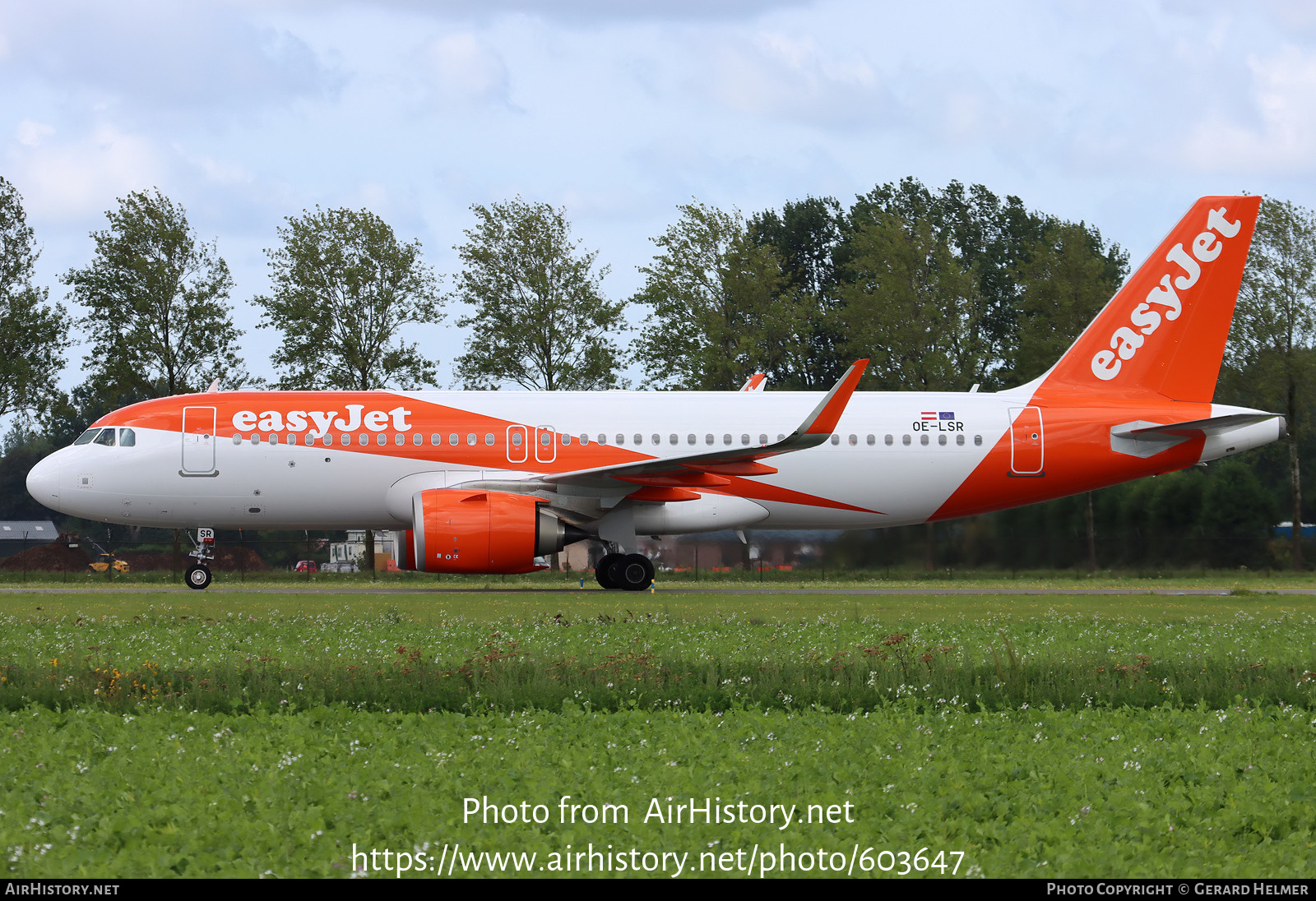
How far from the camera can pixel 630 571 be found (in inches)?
833

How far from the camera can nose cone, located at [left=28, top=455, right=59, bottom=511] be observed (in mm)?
21188

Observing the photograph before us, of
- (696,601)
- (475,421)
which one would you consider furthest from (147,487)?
(696,601)

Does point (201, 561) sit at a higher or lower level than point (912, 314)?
lower

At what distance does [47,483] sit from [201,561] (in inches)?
111

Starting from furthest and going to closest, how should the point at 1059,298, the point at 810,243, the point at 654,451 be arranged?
1. the point at 810,243
2. the point at 1059,298
3. the point at 654,451

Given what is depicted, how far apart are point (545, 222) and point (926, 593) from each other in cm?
1850

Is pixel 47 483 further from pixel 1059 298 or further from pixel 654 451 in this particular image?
pixel 1059 298

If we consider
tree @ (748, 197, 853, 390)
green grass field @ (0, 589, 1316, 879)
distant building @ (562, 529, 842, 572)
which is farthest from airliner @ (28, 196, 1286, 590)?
tree @ (748, 197, 853, 390)

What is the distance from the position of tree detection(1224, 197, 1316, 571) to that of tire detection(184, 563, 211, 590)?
25.6 meters

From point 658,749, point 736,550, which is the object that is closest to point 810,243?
point 736,550

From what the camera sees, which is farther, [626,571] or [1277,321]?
[1277,321]

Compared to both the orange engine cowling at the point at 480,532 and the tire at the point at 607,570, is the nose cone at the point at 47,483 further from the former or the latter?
the tire at the point at 607,570

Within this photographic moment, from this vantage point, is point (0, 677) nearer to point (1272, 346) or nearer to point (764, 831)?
point (764, 831)

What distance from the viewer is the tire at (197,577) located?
21.3 meters
